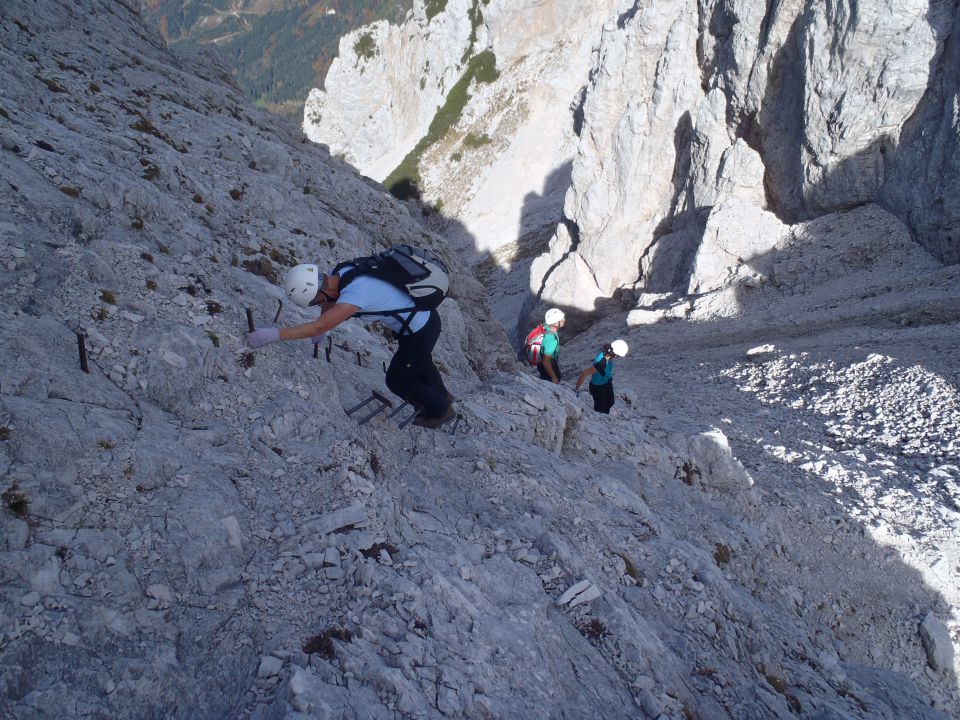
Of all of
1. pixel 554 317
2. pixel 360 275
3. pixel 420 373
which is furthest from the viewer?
pixel 554 317

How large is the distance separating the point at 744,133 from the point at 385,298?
32818 mm

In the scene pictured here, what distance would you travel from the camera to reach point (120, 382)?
22.6ft

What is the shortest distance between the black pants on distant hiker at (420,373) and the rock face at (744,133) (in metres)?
24.8

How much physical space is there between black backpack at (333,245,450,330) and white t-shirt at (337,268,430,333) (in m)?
0.06

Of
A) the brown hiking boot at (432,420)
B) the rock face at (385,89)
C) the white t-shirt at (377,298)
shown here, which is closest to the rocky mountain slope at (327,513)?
the brown hiking boot at (432,420)

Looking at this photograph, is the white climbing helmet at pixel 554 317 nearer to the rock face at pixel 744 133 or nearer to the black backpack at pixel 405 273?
the black backpack at pixel 405 273

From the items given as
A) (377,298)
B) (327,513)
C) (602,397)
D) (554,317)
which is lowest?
(327,513)

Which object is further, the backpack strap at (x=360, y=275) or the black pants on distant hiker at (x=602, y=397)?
the black pants on distant hiker at (x=602, y=397)

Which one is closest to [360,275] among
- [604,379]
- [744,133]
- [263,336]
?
[263,336]

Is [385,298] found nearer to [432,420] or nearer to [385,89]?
[432,420]

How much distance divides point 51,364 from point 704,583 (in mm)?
8996

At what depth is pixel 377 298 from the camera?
723 centimetres

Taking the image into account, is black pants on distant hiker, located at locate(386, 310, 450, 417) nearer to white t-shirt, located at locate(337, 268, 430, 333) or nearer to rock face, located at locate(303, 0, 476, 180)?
white t-shirt, located at locate(337, 268, 430, 333)

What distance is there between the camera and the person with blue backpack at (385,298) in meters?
6.79
